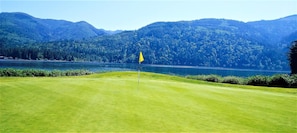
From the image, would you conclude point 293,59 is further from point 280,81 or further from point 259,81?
point 280,81

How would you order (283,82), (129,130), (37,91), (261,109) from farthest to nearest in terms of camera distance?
(283,82) < (37,91) < (261,109) < (129,130)

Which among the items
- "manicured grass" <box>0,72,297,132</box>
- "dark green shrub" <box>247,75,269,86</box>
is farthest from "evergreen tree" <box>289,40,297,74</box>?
"manicured grass" <box>0,72,297,132</box>

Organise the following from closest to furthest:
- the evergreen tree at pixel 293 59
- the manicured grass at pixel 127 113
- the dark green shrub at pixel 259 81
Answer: the manicured grass at pixel 127 113 → the dark green shrub at pixel 259 81 → the evergreen tree at pixel 293 59

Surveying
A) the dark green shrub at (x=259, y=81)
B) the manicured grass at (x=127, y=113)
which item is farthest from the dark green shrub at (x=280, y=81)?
the manicured grass at (x=127, y=113)

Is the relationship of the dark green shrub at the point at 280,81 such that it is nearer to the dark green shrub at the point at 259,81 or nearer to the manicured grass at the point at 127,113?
the dark green shrub at the point at 259,81

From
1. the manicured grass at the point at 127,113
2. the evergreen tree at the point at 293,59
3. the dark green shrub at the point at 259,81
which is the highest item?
the evergreen tree at the point at 293,59

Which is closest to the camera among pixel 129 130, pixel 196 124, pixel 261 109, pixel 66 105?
pixel 129 130

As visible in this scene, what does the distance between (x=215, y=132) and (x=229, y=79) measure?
1754 inches

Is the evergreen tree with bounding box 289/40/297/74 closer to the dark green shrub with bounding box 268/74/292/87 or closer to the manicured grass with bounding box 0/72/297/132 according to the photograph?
the dark green shrub with bounding box 268/74/292/87

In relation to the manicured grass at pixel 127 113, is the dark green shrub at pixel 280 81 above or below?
below

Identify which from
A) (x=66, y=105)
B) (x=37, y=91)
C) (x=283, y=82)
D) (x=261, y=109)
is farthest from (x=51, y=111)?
(x=283, y=82)

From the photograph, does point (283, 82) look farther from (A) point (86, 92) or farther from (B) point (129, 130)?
(B) point (129, 130)

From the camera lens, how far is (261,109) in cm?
1342

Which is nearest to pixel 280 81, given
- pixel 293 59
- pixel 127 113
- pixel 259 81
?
pixel 259 81
